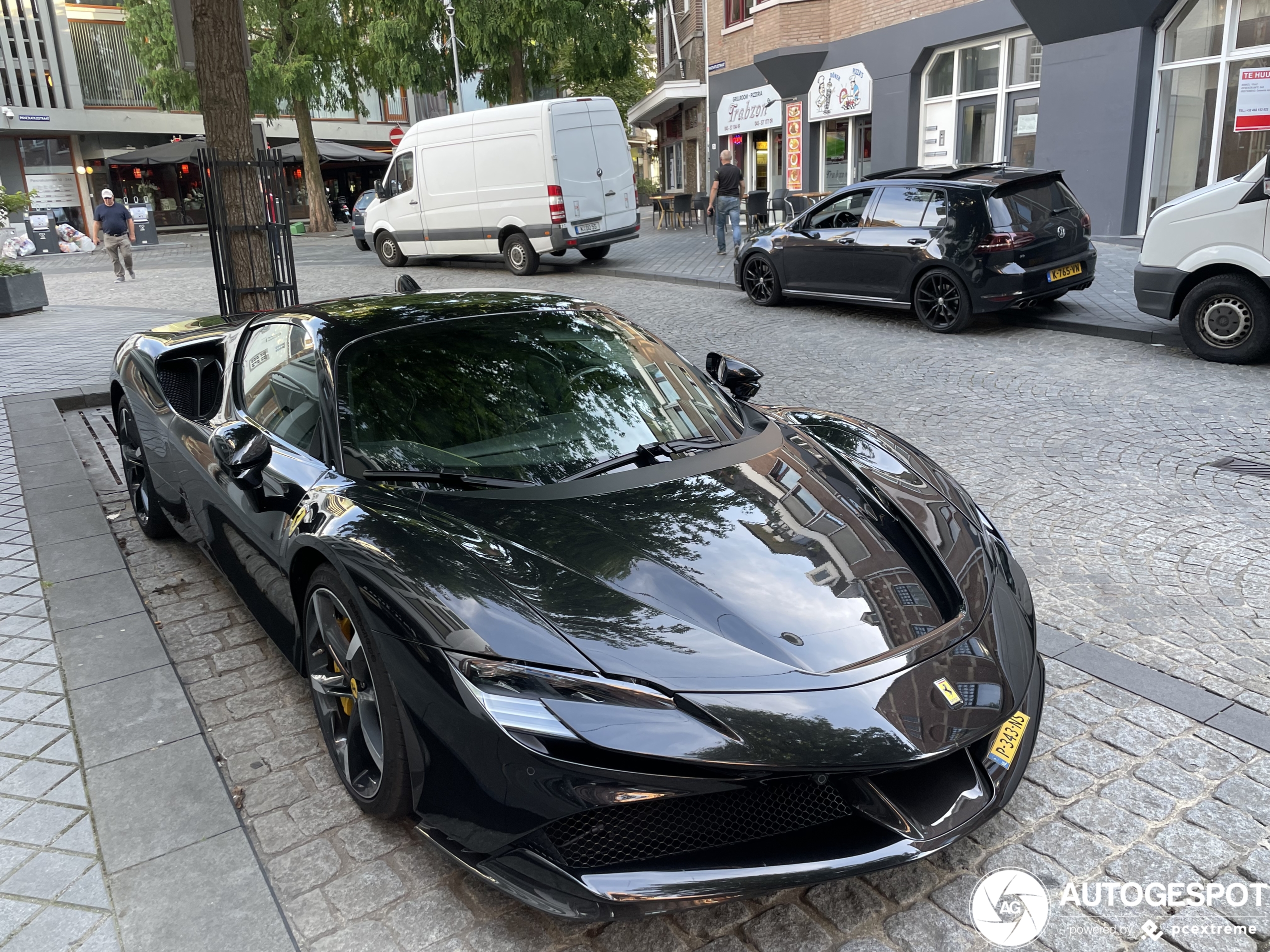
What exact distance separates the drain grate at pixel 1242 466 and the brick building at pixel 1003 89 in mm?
10606

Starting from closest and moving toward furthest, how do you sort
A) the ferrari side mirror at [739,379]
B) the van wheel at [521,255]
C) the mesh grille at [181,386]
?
1. the ferrari side mirror at [739,379]
2. the mesh grille at [181,386]
3. the van wheel at [521,255]

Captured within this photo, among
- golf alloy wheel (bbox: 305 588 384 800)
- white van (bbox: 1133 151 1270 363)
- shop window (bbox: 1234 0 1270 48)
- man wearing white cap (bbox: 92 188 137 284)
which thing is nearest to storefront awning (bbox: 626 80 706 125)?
man wearing white cap (bbox: 92 188 137 284)

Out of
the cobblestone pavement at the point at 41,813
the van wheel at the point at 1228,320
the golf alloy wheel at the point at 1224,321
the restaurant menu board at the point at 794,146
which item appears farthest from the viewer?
the restaurant menu board at the point at 794,146

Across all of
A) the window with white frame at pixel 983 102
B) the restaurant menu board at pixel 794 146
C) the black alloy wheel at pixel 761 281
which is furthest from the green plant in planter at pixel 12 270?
the restaurant menu board at pixel 794 146

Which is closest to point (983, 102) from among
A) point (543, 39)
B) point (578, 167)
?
point (578, 167)

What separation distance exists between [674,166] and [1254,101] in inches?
1066

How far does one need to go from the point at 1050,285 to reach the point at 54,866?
1011 centimetres

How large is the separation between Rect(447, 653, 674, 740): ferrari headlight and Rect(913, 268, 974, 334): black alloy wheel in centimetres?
906

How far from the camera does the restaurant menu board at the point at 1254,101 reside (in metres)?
12.8

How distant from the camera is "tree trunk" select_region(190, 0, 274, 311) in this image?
761cm

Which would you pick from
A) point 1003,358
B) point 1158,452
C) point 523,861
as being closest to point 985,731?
point 523,861

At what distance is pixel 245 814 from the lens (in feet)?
9.51

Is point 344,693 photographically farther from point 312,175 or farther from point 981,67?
point 312,175

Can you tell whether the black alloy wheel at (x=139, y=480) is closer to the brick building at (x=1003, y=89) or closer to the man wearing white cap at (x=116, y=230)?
the brick building at (x=1003, y=89)
